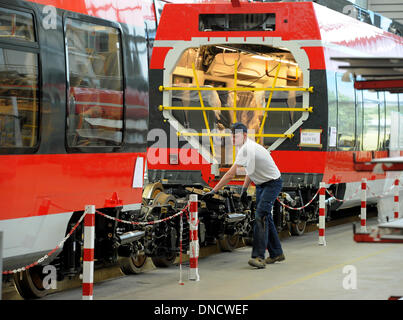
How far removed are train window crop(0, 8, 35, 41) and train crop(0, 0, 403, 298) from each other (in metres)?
0.01

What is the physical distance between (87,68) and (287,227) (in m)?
8.48

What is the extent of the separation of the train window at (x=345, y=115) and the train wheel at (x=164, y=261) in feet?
16.2

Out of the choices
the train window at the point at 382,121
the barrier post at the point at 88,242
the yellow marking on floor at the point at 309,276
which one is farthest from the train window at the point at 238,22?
the barrier post at the point at 88,242

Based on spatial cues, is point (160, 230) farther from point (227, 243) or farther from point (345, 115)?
point (345, 115)

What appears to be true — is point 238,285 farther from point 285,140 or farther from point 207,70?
point 207,70

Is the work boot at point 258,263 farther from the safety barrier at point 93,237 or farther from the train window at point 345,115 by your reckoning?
the train window at point 345,115

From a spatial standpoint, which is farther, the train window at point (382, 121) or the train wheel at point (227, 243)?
the train window at point (382, 121)

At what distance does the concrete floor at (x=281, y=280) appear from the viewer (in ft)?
32.0

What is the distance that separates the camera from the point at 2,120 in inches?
327
